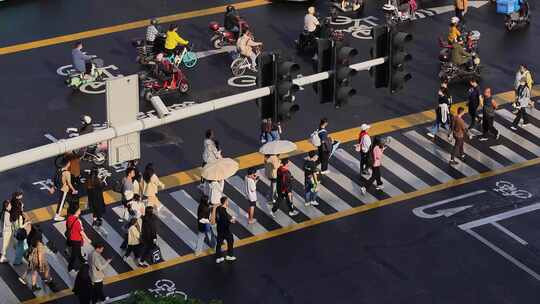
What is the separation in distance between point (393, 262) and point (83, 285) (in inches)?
284

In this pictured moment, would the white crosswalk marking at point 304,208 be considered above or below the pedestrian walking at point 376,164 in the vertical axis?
below

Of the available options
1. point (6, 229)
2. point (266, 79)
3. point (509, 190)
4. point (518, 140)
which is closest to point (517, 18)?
point (518, 140)

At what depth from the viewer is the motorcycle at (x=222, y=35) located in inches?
1751

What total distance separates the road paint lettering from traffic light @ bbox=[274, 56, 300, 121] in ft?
54.5

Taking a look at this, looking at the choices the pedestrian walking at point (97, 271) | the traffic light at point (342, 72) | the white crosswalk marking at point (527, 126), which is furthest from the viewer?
the white crosswalk marking at point (527, 126)

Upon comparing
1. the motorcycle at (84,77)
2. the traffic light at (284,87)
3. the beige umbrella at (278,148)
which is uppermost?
the traffic light at (284,87)

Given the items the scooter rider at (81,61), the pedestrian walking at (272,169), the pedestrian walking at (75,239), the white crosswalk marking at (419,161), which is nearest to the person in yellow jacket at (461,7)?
the white crosswalk marking at (419,161)

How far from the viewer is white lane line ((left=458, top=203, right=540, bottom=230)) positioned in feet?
114

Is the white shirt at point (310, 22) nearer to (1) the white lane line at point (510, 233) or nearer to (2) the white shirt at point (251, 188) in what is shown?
(2) the white shirt at point (251, 188)

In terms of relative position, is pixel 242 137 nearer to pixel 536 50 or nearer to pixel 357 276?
pixel 357 276

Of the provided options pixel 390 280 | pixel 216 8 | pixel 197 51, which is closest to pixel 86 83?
pixel 197 51

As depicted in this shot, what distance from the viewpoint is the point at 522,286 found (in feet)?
106

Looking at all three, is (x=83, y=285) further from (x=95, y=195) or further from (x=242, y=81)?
(x=242, y=81)

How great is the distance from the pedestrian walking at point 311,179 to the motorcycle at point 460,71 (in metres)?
8.36
